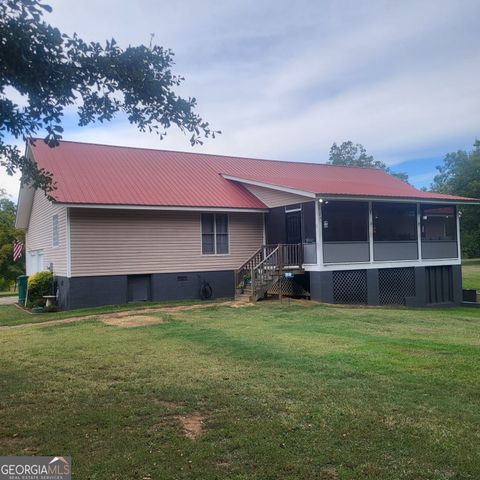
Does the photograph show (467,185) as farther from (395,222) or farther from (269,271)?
(269,271)

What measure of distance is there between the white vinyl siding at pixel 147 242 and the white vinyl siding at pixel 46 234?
76 centimetres

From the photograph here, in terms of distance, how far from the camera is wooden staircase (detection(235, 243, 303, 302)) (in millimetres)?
17281

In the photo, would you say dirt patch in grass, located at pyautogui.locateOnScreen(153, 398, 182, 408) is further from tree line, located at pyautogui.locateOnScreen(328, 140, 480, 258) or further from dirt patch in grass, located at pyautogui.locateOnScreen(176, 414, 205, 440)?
tree line, located at pyautogui.locateOnScreen(328, 140, 480, 258)

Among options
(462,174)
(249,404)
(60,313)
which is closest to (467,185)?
(462,174)

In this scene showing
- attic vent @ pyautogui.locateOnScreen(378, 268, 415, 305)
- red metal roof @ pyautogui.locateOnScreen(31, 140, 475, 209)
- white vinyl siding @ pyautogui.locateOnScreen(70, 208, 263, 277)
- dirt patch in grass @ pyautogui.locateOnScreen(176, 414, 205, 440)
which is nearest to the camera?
dirt patch in grass @ pyautogui.locateOnScreen(176, 414, 205, 440)

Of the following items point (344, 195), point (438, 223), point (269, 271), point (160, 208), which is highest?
point (344, 195)

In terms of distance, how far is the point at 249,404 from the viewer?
553cm

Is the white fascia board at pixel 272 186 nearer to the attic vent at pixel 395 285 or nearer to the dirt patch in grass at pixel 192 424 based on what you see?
the attic vent at pixel 395 285

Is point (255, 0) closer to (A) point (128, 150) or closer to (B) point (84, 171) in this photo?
(B) point (84, 171)

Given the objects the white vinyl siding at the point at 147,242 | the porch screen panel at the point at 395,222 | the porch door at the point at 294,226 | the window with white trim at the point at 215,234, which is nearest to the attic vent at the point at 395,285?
the porch screen panel at the point at 395,222

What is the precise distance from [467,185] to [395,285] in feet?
131

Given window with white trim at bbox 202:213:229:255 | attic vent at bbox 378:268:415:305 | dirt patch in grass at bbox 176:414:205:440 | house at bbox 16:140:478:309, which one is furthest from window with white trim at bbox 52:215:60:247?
dirt patch in grass at bbox 176:414:205:440

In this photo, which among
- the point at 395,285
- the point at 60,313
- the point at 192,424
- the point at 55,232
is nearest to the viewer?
the point at 192,424

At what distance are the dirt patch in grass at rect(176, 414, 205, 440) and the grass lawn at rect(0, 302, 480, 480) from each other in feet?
0.10
